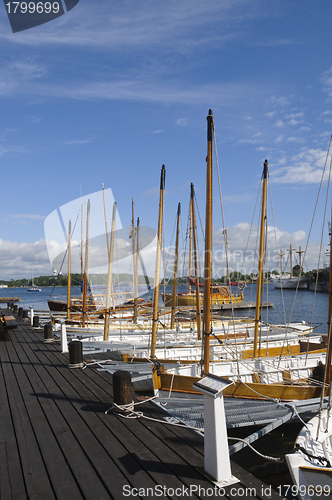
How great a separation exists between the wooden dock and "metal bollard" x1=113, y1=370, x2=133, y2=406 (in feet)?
0.96

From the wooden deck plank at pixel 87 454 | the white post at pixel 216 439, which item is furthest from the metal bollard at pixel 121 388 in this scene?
the white post at pixel 216 439

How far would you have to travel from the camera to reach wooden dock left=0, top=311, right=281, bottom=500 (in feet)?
12.9

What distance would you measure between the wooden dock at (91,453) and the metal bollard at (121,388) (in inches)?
11.5

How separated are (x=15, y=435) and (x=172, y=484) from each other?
2.94m

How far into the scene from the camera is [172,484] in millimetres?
3996

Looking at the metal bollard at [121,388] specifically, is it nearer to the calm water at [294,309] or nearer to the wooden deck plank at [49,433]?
the wooden deck plank at [49,433]

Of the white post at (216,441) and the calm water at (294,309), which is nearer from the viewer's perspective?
the white post at (216,441)

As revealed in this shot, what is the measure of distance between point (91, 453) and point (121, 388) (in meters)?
1.58

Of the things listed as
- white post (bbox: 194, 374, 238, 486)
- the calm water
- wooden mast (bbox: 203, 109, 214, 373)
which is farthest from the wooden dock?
the calm water

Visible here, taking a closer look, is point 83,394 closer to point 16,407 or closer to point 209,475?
point 16,407

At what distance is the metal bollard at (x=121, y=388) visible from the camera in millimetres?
6254

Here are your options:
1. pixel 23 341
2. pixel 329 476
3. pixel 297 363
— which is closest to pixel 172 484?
pixel 329 476

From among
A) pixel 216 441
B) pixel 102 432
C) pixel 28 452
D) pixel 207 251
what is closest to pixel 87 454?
pixel 102 432

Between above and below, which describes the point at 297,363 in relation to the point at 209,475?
below
